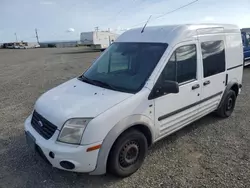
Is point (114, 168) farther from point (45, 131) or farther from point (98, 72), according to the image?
point (98, 72)

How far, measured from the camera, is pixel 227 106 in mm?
4684

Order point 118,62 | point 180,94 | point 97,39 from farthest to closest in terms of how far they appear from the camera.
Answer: point 97,39 < point 118,62 < point 180,94

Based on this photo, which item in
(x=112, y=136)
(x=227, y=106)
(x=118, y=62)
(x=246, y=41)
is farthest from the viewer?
(x=246, y=41)

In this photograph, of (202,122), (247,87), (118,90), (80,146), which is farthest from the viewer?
(247,87)

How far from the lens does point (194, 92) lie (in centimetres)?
348

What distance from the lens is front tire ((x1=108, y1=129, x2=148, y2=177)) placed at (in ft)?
8.67

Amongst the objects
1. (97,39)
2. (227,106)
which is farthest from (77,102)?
(97,39)

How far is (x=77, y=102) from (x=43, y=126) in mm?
548

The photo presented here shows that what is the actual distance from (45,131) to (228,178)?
2.49 metres

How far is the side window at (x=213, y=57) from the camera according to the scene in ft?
12.0

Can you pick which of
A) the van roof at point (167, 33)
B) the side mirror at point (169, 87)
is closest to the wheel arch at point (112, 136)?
the side mirror at point (169, 87)

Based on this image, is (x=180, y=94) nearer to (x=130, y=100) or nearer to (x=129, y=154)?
(x=130, y=100)

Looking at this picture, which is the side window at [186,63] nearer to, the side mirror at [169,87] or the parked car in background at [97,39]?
the side mirror at [169,87]

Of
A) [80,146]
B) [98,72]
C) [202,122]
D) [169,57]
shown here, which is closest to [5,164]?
[80,146]
